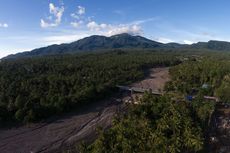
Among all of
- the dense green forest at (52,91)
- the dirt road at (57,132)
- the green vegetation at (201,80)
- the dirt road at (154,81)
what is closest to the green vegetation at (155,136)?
the dirt road at (57,132)

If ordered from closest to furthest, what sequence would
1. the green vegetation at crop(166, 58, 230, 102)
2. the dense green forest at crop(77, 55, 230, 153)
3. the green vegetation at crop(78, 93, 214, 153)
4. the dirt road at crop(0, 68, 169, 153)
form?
the green vegetation at crop(78, 93, 214, 153) → the dense green forest at crop(77, 55, 230, 153) → the dirt road at crop(0, 68, 169, 153) → the green vegetation at crop(166, 58, 230, 102)

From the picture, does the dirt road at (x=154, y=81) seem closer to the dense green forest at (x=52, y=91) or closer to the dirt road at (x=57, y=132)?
the dense green forest at (x=52, y=91)

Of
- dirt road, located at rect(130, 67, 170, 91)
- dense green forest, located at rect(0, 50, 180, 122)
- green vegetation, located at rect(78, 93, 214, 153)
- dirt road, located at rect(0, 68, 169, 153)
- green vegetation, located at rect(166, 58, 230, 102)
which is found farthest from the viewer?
dirt road, located at rect(130, 67, 170, 91)

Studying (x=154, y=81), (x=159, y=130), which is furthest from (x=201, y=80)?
(x=159, y=130)

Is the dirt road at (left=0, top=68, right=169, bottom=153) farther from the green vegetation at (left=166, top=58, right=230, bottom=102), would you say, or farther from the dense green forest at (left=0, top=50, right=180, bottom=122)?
the green vegetation at (left=166, top=58, right=230, bottom=102)

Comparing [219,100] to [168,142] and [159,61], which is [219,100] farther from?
[159,61]

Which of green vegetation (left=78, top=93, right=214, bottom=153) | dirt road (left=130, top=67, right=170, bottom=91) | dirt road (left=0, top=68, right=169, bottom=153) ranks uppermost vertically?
green vegetation (left=78, top=93, right=214, bottom=153)

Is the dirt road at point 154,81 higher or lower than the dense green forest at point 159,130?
lower

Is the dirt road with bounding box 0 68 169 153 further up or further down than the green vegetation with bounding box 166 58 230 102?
further down

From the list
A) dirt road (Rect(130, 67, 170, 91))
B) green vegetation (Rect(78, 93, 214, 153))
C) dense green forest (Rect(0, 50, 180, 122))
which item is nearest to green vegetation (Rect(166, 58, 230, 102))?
dirt road (Rect(130, 67, 170, 91))

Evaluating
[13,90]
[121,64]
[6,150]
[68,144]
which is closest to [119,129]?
[68,144]
